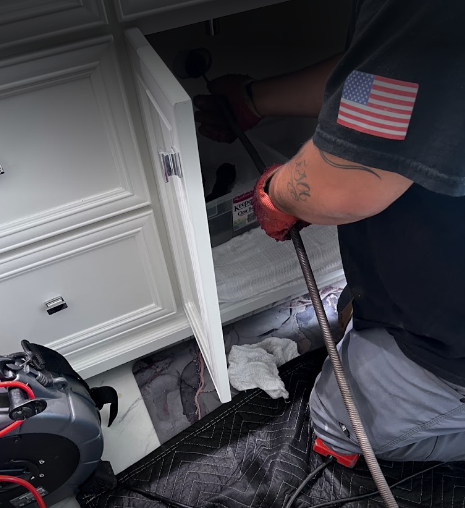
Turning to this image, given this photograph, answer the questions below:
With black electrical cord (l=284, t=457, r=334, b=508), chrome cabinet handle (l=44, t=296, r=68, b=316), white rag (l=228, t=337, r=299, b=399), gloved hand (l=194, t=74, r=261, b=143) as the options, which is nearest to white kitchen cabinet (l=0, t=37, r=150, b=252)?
chrome cabinet handle (l=44, t=296, r=68, b=316)

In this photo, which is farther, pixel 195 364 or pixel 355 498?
pixel 195 364

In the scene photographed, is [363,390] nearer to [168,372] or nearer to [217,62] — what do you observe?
[168,372]

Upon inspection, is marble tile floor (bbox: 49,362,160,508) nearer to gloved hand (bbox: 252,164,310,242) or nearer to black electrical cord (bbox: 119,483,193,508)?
black electrical cord (bbox: 119,483,193,508)

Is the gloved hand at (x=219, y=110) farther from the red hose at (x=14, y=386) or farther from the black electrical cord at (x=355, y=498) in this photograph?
the black electrical cord at (x=355, y=498)

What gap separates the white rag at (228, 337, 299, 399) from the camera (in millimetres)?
1036

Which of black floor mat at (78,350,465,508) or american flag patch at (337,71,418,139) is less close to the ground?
american flag patch at (337,71,418,139)

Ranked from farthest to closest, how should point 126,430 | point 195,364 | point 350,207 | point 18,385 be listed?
point 195,364 → point 126,430 → point 18,385 → point 350,207

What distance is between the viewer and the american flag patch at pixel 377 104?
0.42 m

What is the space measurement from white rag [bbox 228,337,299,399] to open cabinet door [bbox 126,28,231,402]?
240 millimetres

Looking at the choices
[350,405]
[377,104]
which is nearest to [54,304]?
[350,405]

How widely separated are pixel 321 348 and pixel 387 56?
2.64 feet

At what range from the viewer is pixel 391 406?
2.68 feet

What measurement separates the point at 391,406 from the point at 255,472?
12.1 inches

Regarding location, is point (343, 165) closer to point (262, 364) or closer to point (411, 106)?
point (411, 106)
